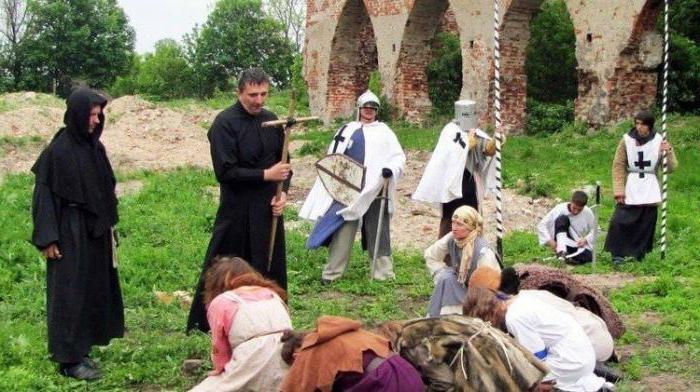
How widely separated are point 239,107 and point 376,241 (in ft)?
8.51

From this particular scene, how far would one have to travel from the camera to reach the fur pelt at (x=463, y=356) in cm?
441

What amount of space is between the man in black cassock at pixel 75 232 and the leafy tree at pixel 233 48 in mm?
38170

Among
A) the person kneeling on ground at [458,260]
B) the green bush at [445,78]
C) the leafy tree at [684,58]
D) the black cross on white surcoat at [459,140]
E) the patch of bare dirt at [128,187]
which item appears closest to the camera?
the person kneeling on ground at [458,260]

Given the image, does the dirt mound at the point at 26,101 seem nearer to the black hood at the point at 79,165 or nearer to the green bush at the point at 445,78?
the green bush at the point at 445,78

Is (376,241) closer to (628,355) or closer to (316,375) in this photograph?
(628,355)

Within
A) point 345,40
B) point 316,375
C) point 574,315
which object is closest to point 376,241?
point 574,315

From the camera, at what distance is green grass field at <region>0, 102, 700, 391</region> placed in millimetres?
6273

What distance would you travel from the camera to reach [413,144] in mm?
18719

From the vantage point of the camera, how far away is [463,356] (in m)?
4.44

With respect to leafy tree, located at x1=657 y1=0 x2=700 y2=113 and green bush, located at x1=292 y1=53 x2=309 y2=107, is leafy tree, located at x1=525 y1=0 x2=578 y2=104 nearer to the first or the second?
leafy tree, located at x1=657 y1=0 x2=700 y2=113

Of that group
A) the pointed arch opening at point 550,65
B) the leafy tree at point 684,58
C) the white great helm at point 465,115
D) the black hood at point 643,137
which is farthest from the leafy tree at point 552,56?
the white great helm at point 465,115

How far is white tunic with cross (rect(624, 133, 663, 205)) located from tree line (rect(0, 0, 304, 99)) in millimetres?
34974

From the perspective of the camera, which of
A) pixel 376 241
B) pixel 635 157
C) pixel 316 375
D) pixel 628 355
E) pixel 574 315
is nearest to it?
pixel 316 375

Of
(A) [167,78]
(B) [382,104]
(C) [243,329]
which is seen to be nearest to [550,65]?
(B) [382,104]
